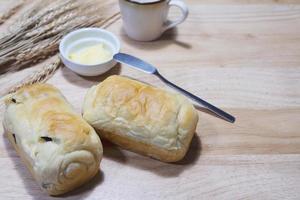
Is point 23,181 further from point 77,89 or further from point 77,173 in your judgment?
point 77,89

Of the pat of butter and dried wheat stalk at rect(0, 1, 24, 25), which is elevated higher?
dried wheat stalk at rect(0, 1, 24, 25)

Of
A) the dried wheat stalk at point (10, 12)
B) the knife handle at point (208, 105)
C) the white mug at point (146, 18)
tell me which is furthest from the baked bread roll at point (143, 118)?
the dried wheat stalk at point (10, 12)

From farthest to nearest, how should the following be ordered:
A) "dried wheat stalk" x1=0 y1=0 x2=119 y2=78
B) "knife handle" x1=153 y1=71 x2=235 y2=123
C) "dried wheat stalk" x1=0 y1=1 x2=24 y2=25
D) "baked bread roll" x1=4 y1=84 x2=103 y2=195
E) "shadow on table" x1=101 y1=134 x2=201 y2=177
Result: "dried wheat stalk" x1=0 y1=1 x2=24 y2=25, "dried wheat stalk" x1=0 y1=0 x2=119 y2=78, "knife handle" x1=153 y1=71 x2=235 y2=123, "shadow on table" x1=101 y1=134 x2=201 y2=177, "baked bread roll" x1=4 y1=84 x2=103 y2=195

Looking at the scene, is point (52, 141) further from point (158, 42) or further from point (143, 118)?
point (158, 42)

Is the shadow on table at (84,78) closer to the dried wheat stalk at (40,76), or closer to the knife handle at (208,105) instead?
the dried wheat stalk at (40,76)

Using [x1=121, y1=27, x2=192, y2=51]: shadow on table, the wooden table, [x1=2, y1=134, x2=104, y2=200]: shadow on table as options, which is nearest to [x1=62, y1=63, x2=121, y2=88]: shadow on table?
the wooden table

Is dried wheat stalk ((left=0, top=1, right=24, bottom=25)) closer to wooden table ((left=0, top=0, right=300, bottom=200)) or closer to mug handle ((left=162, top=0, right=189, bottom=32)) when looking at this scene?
wooden table ((left=0, top=0, right=300, bottom=200))

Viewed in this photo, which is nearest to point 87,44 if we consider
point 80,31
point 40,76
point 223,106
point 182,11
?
point 80,31
